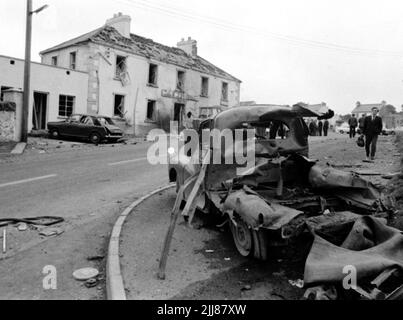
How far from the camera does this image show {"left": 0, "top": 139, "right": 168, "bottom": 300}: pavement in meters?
4.41

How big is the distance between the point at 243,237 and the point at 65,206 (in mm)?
4372

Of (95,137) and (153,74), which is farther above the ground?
(153,74)

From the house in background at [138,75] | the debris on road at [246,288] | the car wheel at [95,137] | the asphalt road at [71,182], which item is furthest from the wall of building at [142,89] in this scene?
the debris on road at [246,288]

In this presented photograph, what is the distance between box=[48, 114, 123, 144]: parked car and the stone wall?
3435 mm

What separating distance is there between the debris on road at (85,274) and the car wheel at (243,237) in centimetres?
180

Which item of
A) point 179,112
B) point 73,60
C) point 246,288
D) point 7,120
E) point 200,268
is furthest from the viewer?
point 179,112

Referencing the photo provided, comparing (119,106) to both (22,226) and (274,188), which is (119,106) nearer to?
(22,226)

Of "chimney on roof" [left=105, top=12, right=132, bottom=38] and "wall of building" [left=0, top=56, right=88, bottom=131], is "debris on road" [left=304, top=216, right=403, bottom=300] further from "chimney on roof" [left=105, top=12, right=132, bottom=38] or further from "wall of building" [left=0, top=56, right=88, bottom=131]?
"chimney on roof" [left=105, top=12, right=132, bottom=38]

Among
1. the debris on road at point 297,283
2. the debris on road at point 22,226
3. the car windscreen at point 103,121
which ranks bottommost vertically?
the debris on road at point 22,226

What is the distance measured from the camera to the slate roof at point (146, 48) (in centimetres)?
2855

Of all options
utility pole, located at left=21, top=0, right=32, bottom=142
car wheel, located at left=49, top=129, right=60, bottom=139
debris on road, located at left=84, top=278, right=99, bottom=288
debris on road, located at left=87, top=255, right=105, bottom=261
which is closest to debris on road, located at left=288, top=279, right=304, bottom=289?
debris on road, located at left=84, top=278, right=99, bottom=288

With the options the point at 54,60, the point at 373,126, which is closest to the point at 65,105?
the point at 54,60

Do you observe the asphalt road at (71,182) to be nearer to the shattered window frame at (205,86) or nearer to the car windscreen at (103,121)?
the car windscreen at (103,121)

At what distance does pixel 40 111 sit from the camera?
26.1 m
